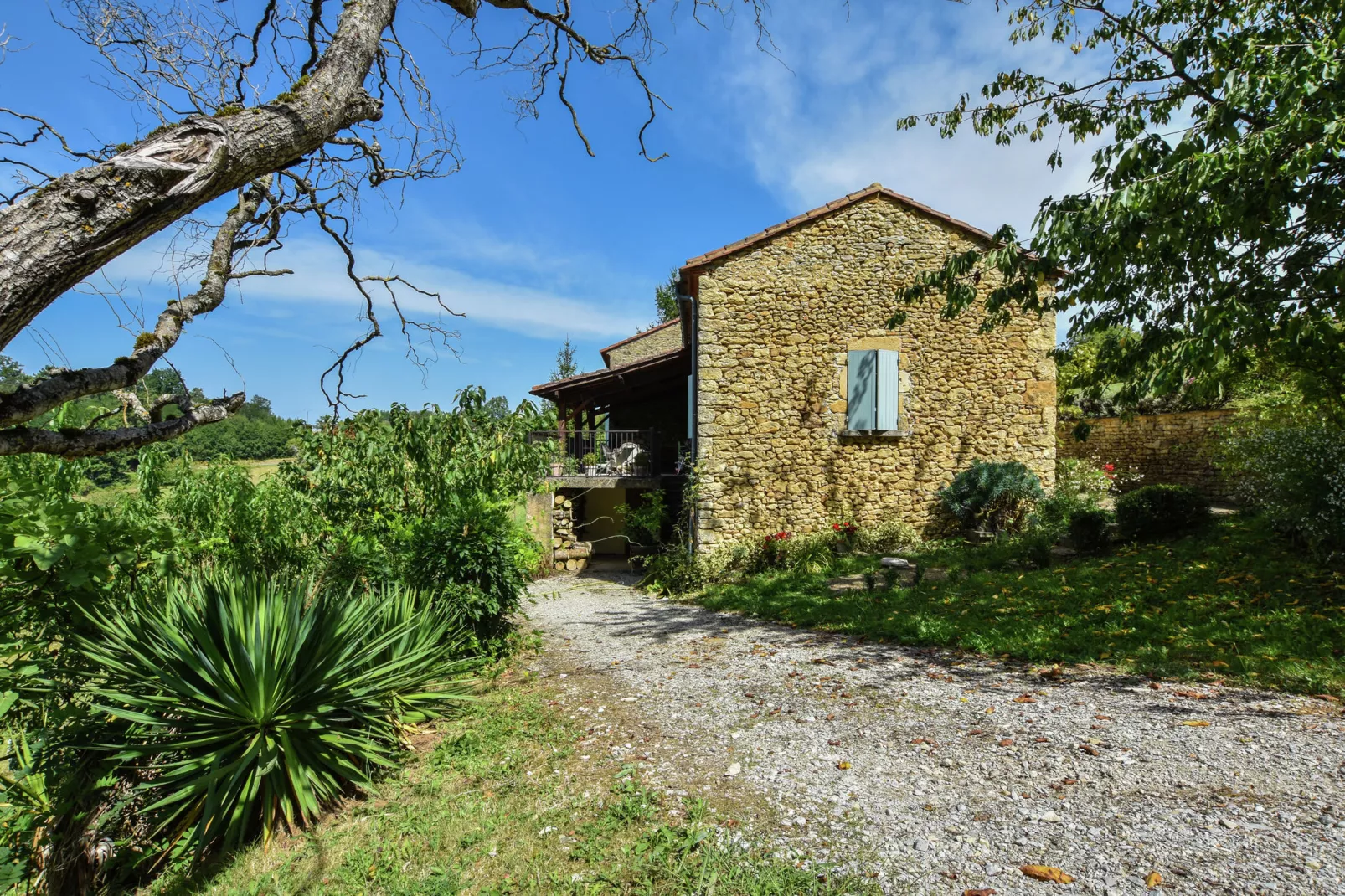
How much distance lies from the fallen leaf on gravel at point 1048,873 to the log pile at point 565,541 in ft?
34.4

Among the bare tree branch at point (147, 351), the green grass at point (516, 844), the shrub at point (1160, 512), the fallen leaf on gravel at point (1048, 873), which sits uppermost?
the bare tree branch at point (147, 351)

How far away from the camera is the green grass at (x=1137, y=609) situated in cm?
504

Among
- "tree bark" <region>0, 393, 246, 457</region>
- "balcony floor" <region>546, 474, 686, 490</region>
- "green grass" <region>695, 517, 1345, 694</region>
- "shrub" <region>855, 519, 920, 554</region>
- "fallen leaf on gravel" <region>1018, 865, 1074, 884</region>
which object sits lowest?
"fallen leaf on gravel" <region>1018, 865, 1074, 884</region>

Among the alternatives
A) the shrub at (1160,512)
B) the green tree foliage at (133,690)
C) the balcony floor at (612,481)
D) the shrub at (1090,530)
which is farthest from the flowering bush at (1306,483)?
the green tree foliage at (133,690)

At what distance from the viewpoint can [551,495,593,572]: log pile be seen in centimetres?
1262

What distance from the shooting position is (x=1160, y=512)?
29.0ft

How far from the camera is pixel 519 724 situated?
455 cm

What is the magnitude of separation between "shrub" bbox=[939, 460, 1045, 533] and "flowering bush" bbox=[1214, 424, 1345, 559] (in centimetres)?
271

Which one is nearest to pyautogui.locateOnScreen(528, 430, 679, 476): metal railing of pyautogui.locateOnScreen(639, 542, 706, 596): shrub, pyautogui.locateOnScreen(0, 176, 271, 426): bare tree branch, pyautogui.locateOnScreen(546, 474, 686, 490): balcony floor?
pyautogui.locateOnScreen(546, 474, 686, 490): balcony floor

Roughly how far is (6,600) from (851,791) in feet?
15.8

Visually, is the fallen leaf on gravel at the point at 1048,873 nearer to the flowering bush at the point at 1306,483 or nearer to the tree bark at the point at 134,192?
the tree bark at the point at 134,192

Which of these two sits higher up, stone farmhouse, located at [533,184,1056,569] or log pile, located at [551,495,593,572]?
stone farmhouse, located at [533,184,1056,569]

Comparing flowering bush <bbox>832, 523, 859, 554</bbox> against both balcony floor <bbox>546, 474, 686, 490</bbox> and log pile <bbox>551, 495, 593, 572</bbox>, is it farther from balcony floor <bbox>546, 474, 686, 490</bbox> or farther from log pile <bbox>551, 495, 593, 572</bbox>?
log pile <bbox>551, 495, 593, 572</bbox>

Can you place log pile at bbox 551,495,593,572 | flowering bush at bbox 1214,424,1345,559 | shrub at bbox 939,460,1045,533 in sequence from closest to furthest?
flowering bush at bbox 1214,424,1345,559
shrub at bbox 939,460,1045,533
log pile at bbox 551,495,593,572
